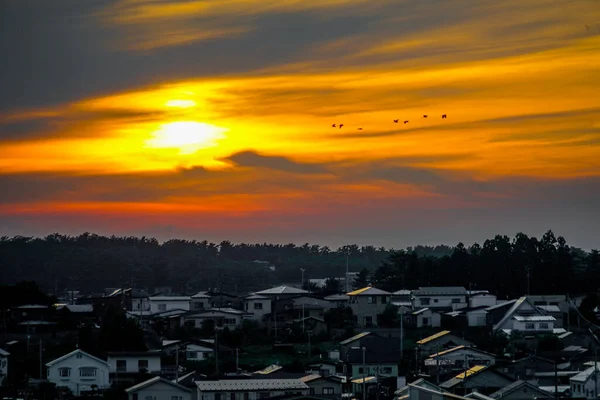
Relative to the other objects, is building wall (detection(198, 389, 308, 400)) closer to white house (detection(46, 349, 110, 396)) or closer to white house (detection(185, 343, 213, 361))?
white house (detection(46, 349, 110, 396))

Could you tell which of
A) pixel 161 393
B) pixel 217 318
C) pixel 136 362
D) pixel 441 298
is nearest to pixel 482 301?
pixel 441 298

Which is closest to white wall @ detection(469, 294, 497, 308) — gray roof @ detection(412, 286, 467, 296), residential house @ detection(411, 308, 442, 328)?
gray roof @ detection(412, 286, 467, 296)

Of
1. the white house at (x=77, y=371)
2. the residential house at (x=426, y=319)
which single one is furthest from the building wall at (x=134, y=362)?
the residential house at (x=426, y=319)

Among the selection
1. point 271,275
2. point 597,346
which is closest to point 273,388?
point 597,346

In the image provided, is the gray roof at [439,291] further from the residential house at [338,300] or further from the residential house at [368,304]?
the residential house at [368,304]

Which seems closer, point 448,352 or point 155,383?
point 155,383

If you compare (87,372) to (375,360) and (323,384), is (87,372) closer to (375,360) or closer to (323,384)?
(323,384)

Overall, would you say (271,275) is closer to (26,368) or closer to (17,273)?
(17,273)
